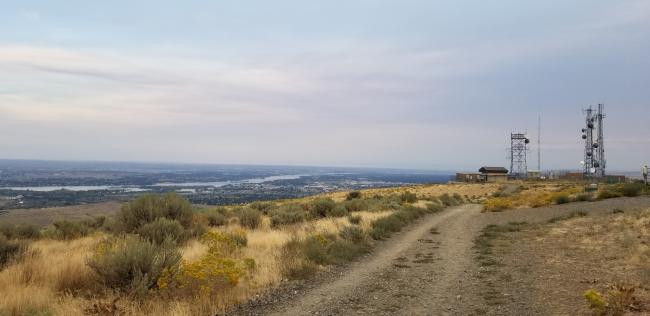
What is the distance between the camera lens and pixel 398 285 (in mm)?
9422

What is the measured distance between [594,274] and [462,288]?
10.6 ft

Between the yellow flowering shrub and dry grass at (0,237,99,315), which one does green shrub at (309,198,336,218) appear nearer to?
dry grass at (0,237,99,315)

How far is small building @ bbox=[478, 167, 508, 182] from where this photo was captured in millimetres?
71625

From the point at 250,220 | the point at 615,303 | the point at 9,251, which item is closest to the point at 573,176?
the point at 250,220

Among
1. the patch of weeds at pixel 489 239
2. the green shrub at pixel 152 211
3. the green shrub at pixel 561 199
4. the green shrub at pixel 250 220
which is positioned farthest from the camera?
the green shrub at pixel 561 199

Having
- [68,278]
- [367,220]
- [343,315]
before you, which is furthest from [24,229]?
[343,315]

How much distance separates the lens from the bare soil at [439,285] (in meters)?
7.66

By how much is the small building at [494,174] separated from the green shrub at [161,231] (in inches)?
2519

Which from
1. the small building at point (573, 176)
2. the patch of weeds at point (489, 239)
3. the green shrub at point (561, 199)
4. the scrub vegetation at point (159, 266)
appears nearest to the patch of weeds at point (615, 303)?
the patch of weeds at point (489, 239)

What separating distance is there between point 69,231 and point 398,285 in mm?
14837

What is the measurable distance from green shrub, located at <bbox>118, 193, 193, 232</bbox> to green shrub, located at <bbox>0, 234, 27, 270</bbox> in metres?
3.91

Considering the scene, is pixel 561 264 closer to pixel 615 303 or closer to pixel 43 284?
pixel 615 303

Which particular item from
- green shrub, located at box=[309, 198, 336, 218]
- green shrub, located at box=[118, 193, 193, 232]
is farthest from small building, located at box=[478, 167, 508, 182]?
green shrub, located at box=[118, 193, 193, 232]

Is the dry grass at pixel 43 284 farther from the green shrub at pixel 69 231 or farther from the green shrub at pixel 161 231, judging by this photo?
the green shrub at pixel 69 231
